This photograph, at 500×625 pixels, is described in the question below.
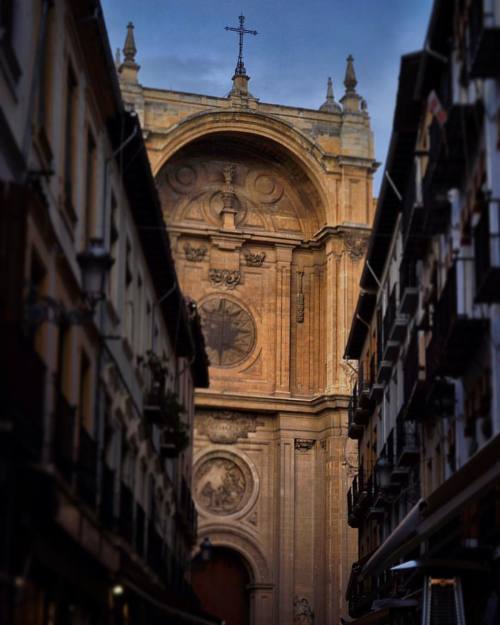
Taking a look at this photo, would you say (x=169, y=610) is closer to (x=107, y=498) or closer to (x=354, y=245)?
(x=107, y=498)

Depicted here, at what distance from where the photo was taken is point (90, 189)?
874 inches

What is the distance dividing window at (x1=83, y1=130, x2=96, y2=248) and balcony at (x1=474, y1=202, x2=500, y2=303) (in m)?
5.96

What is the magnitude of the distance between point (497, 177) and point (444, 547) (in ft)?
29.5

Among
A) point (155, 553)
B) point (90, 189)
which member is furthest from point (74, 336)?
point (155, 553)

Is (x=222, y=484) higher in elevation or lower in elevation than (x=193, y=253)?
lower

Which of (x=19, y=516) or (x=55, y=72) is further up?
(x=55, y=72)

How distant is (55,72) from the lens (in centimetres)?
1853

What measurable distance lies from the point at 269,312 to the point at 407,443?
1119 inches

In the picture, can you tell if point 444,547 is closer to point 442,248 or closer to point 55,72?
point 442,248

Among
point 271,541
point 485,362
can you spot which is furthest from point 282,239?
point 485,362

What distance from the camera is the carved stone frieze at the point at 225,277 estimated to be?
58.9 m

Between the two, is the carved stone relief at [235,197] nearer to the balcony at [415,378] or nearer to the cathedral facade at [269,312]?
the cathedral facade at [269,312]

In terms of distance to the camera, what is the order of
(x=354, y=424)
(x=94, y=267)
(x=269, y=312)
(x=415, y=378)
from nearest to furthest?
1. (x=94, y=267)
2. (x=415, y=378)
3. (x=354, y=424)
4. (x=269, y=312)

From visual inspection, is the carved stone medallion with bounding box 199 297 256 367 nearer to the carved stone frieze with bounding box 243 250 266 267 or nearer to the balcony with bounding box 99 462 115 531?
the carved stone frieze with bounding box 243 250 266 267
